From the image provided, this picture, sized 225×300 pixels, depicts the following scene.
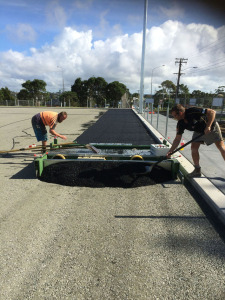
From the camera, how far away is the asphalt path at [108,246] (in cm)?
198

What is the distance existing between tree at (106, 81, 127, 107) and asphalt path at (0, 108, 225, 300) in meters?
60.9

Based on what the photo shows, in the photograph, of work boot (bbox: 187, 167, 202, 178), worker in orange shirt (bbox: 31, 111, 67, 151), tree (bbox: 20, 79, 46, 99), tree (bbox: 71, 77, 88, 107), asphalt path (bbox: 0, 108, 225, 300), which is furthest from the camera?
tree (bbox: 71, 77, 88, 107)

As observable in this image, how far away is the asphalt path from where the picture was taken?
198 centimetres

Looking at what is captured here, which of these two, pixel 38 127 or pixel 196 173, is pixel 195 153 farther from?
pixel 38 127

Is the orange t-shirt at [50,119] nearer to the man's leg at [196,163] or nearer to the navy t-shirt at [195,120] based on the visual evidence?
the navy t-shirt at [195,120]

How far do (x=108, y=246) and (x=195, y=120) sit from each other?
286cm

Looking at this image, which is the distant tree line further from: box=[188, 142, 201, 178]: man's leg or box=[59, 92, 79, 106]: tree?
box=[188, 142, 201, 178]: man's leg

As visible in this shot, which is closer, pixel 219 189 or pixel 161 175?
pixel 219 189

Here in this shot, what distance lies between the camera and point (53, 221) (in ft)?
10.1

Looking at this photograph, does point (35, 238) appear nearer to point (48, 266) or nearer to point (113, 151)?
point (48, 266)

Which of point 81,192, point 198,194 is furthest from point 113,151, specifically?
point 198,194

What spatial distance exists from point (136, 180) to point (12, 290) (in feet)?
9.59

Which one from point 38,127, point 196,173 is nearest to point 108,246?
point 196,173

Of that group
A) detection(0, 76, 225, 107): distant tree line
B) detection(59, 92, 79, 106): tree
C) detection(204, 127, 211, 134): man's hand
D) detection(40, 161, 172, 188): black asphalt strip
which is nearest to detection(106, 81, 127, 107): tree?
detection(0, 76, 225, 107): distant tree line
